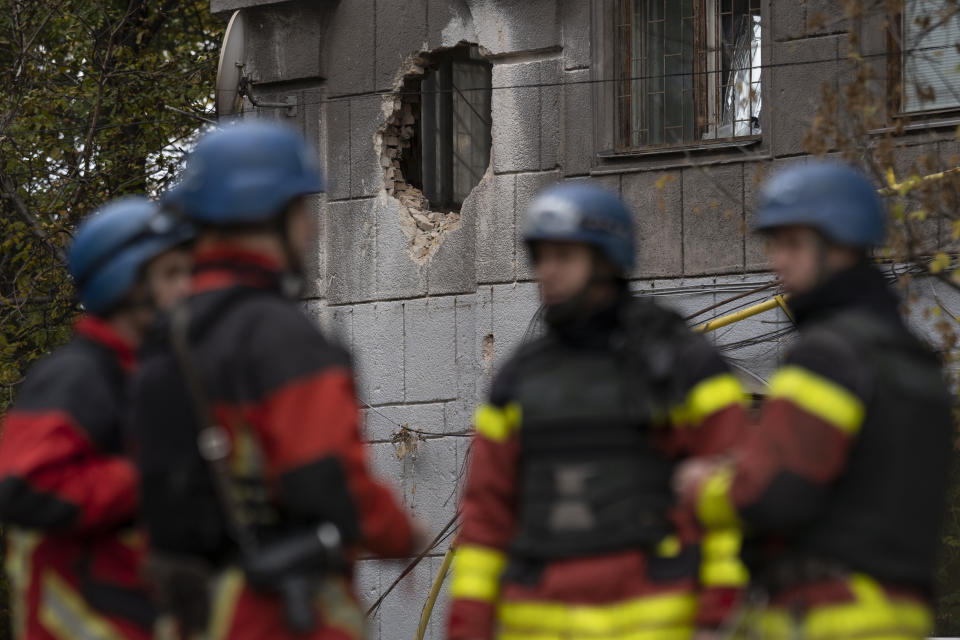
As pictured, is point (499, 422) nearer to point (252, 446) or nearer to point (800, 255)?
point (800, 255)

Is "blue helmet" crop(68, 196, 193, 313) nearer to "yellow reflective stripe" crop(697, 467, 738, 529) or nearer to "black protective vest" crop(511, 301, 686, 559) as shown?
"black protective vest" crop(511, 301, 686, 559)

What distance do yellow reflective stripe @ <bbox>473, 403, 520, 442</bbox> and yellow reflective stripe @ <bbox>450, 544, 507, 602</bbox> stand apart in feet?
1.01

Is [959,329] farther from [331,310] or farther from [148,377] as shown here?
[148,377]

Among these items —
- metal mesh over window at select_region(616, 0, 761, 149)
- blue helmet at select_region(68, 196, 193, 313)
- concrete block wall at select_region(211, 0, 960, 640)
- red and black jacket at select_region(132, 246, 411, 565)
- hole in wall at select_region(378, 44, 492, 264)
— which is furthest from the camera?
hole in wall at select_region(378, 44, 492, 264)

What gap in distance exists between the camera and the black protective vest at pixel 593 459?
4273 mm

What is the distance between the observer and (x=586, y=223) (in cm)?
447

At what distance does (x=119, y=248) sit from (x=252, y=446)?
3.99 feet

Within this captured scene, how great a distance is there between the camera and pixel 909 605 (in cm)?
388

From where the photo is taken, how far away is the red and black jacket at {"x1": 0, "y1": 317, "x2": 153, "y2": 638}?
4238 mm

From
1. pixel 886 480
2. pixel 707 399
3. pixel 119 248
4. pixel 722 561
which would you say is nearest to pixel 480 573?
pixel 722 561

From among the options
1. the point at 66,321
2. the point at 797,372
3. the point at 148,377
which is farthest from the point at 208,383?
the point at 66,321

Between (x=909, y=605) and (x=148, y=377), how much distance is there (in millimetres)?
1833

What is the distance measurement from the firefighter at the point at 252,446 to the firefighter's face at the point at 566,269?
94 centimetres

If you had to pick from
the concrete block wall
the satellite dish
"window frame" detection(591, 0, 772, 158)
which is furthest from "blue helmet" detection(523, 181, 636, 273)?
the satellite dish
